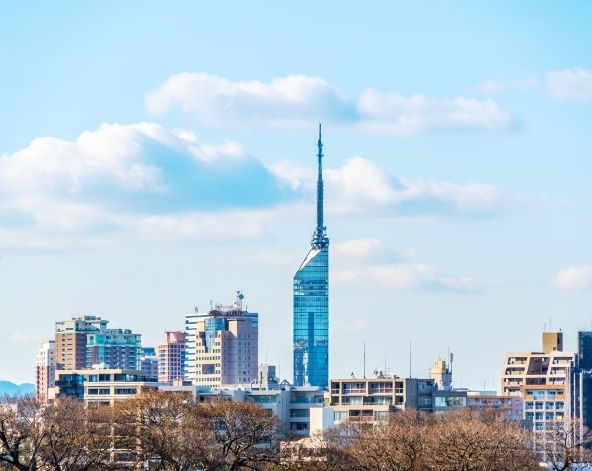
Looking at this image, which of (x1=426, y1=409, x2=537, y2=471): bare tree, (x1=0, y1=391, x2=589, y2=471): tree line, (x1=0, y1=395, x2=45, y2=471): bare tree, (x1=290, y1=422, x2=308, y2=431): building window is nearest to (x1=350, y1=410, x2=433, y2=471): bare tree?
(x1=0, y1=391, x2=589, y2=471): tree line

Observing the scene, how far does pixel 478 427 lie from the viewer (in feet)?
455

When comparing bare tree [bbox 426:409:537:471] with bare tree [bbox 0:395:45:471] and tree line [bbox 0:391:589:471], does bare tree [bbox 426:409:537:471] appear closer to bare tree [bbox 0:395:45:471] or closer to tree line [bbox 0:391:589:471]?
tree line [bbox 0:391:589:471]

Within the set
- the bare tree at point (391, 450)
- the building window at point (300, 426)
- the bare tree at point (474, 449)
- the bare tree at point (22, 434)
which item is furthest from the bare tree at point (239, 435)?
the building window at point (300, 426)

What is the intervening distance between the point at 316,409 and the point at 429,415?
524 inches

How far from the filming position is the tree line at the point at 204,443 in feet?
376

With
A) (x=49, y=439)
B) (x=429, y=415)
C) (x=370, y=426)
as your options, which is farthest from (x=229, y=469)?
(x=429, y=415)

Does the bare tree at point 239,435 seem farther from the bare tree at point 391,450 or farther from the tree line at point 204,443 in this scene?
the bare tree at point 391,450

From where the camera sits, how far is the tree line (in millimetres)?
114750

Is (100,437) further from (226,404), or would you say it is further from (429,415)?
(429,415)

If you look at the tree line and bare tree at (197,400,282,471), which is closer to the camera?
the tree line

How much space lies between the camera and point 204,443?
12019 centimetres

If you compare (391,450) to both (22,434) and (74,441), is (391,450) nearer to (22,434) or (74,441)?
(74,441)

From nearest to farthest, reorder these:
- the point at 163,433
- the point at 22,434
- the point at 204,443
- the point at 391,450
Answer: the point at 22,434 < the point at 163,433 < the point at 204,443 < the point at 391,450

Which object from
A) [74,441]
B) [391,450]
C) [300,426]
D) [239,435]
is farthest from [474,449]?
[300,426]
